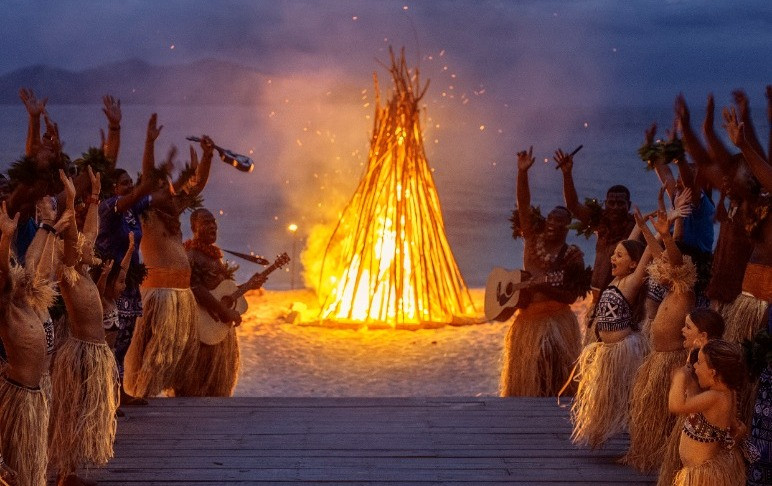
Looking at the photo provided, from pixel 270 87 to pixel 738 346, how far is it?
51678mm

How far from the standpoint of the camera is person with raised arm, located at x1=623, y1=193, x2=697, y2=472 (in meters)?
4.08

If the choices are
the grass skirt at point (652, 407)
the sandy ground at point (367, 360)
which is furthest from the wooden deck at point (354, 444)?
the sandy ground at point (367, 360)

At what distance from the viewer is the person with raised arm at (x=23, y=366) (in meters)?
3.34

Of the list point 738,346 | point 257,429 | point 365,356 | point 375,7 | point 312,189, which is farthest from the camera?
point 375,7

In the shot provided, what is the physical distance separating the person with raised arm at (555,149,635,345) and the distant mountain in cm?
4517

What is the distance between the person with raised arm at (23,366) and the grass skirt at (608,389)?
2.12m

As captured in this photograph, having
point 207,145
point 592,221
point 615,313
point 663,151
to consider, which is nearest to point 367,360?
point 207,145

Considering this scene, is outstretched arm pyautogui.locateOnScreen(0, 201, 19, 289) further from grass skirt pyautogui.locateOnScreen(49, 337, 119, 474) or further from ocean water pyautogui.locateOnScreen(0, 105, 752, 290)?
ocean water pyautogui.locateOnScreen(0, 105, 752, 290)

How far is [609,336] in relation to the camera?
449 cm

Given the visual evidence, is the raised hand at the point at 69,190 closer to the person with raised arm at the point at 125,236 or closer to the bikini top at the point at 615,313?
the person with raised arm at the point at 125,236

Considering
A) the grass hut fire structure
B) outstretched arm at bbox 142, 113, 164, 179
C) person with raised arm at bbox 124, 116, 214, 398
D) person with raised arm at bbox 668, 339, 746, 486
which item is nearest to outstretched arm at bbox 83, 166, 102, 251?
outstretched arm at bbox 142, 113, 164, 179

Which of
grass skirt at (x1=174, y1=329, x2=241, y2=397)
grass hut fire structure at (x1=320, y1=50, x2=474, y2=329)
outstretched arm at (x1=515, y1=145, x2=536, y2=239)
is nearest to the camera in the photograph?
outstretched arm at (x1=515, y1=145, x2=536, y2=239)

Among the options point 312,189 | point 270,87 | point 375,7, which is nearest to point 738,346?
point 312,189

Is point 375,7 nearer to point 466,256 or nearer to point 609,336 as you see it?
point 466,256
